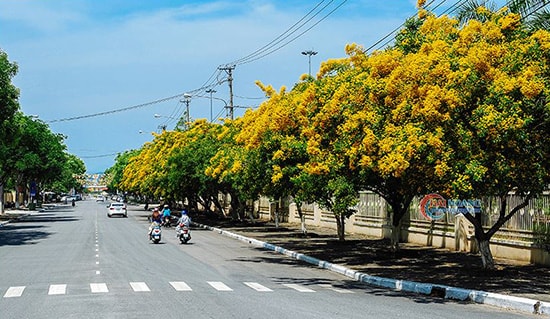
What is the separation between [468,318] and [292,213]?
1518 inches

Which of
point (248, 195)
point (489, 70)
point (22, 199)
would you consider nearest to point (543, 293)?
point (489, 70)

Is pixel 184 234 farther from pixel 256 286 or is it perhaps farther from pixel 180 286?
pixel 180 286

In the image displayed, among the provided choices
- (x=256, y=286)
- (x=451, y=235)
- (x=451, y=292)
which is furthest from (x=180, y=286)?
(x=451, y=235)

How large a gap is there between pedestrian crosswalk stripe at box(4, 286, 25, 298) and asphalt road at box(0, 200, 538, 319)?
0.07ft

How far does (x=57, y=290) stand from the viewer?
15.5m

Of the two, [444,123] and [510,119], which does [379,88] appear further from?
[510,119]

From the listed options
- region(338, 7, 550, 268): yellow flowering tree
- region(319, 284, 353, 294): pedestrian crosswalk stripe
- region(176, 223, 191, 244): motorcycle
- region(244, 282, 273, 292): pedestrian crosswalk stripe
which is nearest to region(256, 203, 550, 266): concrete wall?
region(338, 7, 550, 268): yellow flowering tree

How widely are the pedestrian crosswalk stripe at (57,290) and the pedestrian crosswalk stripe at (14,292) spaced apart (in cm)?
61

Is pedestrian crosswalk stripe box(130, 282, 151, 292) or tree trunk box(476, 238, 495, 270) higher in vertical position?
tree trunk box(476, 238, 495, 270)

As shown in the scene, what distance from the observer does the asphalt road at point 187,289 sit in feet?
41.1

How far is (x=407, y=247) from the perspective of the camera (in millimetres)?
28000

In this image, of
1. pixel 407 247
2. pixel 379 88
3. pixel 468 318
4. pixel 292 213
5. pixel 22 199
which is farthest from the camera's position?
pixel 22 199

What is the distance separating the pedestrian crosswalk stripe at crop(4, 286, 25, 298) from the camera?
48.6 ft

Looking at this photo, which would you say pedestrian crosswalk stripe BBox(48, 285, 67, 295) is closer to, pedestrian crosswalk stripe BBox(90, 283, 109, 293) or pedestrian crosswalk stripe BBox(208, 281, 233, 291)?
pedestrian crosswalk stripe BBox(90, 283, 109, 293)
